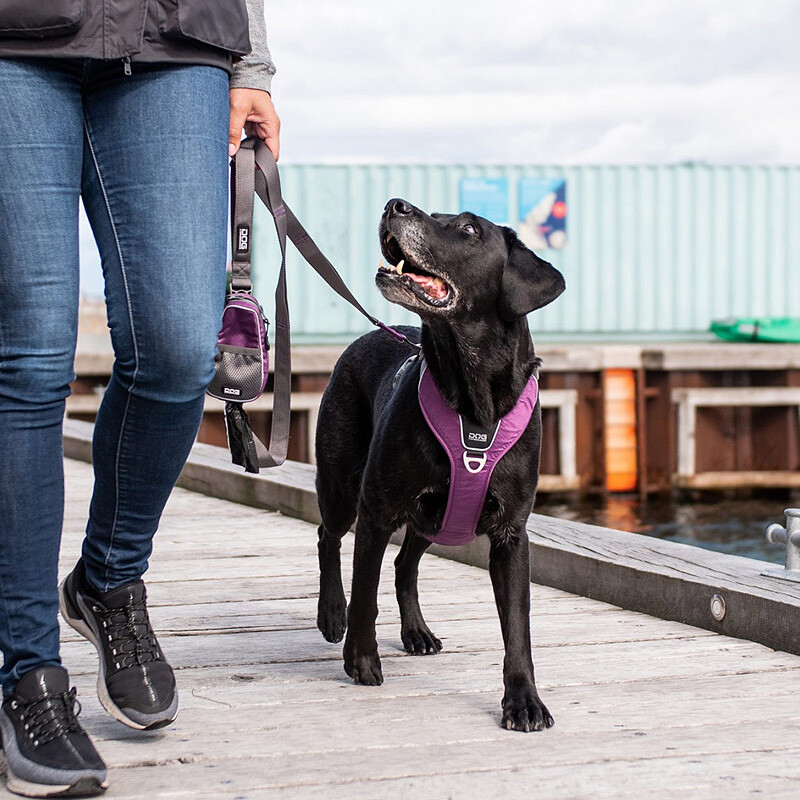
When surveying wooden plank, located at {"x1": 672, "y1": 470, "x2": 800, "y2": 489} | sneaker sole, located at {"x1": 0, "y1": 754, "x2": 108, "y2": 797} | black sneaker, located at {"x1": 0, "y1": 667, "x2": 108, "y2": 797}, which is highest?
black sneaker, located at {"x1": 0, "y1": 667, "x2": 108, "y2": 797}

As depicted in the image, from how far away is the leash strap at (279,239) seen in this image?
96.4 inches

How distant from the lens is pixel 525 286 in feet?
8.50

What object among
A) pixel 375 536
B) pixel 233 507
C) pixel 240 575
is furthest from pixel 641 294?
pixel 375 536

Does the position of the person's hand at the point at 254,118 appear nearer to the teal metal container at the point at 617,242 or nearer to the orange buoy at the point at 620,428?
the orange buoy at the point at 620,428

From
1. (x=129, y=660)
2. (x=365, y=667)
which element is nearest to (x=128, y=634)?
(x=129, y=660)

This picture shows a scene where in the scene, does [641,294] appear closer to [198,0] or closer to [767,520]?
[767,520]

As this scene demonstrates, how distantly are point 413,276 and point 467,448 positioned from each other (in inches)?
15.7

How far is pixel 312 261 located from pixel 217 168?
28.5 inches

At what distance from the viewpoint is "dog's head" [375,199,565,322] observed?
2578 millimetres

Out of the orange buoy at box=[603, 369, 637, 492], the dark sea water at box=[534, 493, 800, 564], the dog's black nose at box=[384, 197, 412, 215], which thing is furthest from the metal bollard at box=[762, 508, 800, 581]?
the orange buoy at box=[603, 369, 637, 492]

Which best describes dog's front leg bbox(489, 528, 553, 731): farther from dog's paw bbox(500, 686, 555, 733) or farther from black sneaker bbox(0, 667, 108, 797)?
black sneaker bbox(0, 667, 108, 797)

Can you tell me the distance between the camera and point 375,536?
103 inches

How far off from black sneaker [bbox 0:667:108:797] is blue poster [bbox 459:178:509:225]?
14.7 m

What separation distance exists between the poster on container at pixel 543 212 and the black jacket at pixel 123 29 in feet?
47.9
